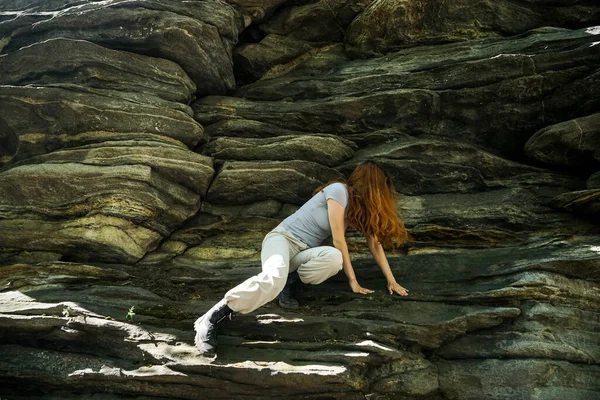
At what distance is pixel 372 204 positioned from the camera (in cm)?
1017

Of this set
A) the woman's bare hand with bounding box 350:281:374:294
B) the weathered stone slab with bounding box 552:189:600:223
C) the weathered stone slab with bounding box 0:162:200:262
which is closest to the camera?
the woman's bare hand with bounding box 350:281:374:294

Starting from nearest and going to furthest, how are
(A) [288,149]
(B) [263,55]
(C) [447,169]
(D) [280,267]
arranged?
(D) [280,267] < (C) [447,169] < (A) [288,149] < (B) [263,55]

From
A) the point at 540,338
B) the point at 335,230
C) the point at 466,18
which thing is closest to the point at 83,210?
the point at 335,230

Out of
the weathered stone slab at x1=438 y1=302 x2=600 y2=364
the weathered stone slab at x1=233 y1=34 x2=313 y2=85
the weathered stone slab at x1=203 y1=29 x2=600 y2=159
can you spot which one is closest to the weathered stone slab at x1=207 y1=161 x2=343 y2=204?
the weathered stone slab at x1=203 y1=29 x2=600 y2=159

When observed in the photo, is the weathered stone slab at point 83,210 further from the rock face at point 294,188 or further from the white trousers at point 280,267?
the white trousers at point 280,267

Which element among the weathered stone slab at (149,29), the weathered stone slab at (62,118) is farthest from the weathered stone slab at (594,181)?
the weathered stone slab at (62,118)

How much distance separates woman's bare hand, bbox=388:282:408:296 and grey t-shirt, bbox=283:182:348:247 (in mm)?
1741

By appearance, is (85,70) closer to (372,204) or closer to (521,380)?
(372,204)

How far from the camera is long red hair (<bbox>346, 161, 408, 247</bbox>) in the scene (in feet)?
33.4

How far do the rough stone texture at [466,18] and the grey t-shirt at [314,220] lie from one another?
8.65m

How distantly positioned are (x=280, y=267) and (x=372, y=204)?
2.39 meters

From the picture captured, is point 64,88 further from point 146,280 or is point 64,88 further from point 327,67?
point 327,67

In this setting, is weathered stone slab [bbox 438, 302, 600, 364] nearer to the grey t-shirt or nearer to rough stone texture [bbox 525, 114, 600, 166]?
the grey t-shirt

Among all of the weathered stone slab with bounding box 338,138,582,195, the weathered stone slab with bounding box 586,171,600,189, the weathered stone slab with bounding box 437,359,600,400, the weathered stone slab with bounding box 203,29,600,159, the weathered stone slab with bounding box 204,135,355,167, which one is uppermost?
the weathered stone slab with bounding box 203,29,600,159
